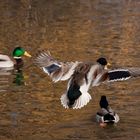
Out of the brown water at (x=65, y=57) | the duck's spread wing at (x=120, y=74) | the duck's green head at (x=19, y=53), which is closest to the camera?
the duck's spread wing at (x=120, y=74)

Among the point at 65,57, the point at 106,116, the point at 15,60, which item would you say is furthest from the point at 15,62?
the point at 106,116

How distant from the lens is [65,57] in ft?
82.2

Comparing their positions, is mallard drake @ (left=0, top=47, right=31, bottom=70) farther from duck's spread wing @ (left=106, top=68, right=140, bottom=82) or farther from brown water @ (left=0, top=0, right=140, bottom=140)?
duck's spread wing @ (left=106, top=68, right=140, bottom=82)

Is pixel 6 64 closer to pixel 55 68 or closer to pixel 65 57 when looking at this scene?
pixel 65 57

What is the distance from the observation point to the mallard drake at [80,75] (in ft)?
43.2

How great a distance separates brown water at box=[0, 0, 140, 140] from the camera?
15.6 m


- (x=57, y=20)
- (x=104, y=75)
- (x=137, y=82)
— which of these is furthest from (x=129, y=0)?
(x=104, y=75)

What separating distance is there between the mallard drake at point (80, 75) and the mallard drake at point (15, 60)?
10277 millimetres

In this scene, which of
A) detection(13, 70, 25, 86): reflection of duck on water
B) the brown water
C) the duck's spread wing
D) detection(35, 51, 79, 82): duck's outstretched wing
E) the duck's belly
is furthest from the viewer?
the duck's belly

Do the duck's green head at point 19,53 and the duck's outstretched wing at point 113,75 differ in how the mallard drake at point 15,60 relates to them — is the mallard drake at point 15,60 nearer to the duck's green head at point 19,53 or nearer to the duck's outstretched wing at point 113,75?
the duck's green head at point 19,53

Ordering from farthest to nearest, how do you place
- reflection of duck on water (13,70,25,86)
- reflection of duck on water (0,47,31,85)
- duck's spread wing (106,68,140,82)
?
reflection of duck on water (0,47,31,85) → reflection of duck on water (13,70,25,86) → duck's spread wing (106,68,140,82)

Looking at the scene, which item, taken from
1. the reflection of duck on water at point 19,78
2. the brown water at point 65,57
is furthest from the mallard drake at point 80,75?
the reflection of duck on water at point 19,78

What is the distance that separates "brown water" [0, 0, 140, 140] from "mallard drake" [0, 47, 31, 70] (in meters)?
0.41

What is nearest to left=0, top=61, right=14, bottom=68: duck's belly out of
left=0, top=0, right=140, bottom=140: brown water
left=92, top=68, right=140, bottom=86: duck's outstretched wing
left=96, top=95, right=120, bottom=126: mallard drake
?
left=0, top=0, right=140, bottom=140: brown water
